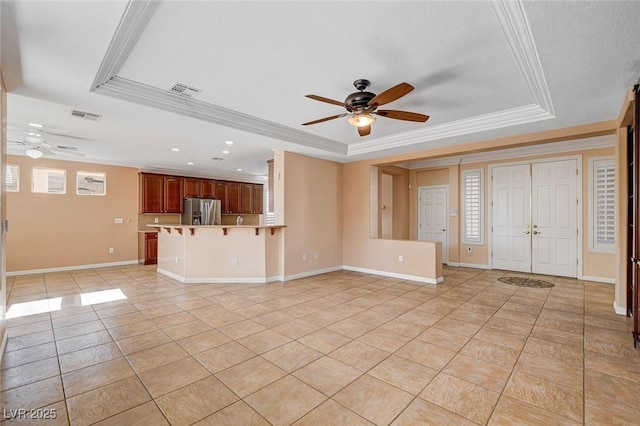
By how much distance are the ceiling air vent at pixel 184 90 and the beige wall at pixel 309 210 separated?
2.25 m

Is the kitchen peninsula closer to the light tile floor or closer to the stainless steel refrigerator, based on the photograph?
the light tile floor

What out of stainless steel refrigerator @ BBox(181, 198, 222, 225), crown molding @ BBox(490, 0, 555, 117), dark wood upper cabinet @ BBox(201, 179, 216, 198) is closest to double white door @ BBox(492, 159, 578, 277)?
crown molding @ BBox(490, 0, 555, 117)

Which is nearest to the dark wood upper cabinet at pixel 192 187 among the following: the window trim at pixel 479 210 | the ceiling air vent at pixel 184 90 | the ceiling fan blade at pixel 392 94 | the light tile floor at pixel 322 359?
the light tile floor at pixel 322 359

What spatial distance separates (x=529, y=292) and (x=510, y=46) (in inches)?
153

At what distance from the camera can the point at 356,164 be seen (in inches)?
255

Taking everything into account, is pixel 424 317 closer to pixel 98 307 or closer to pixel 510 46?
pixel 510 46

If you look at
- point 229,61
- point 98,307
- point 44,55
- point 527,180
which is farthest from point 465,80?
point 98,307

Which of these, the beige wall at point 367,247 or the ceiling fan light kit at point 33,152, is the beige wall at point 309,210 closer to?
the beige wall at point 367,247

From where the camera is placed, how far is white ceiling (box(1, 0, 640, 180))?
1966 millimetres

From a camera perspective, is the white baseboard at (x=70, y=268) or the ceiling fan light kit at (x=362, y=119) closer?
the ceiling fan light kit at (x=362, y=119)

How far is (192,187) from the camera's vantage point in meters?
8.35

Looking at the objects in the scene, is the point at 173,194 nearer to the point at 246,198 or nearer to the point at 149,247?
the point at 149,247

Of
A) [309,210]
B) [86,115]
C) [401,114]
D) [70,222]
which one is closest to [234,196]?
[70,222]

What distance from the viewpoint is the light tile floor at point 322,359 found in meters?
1.85
